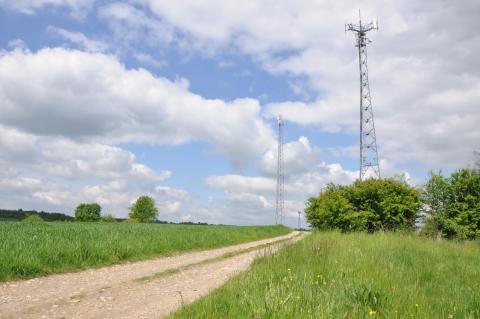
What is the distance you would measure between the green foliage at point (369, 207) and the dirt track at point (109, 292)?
16984 millimetres

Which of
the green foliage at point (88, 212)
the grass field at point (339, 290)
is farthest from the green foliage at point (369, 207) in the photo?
the green foliage at point (88, 212)

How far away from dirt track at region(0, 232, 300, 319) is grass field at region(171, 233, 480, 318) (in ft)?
3.21

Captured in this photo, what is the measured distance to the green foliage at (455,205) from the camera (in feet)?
93.0

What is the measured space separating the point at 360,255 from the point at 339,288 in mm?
4673

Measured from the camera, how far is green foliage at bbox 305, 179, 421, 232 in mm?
31109

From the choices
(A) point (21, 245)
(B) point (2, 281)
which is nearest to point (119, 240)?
(A) point (21, 245)

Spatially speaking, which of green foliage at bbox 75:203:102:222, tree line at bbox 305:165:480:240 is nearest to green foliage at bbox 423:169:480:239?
tree line at bbox 305:165:480:240

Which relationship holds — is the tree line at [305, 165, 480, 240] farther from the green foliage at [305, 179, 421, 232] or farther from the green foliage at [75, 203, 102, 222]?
the green foliage at [75, 203, 102, 222]

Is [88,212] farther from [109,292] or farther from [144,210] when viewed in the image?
[109,292]

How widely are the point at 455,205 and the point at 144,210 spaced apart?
251 feet

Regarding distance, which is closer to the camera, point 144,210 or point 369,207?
point 369,207

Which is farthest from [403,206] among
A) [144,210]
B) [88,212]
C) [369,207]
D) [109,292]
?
[88,212]

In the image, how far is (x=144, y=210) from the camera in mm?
97438

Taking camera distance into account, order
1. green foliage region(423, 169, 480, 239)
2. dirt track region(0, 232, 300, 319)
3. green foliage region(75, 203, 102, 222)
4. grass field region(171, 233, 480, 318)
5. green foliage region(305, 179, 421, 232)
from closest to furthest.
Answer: grass field region(171, 233, 480, 318), dirt track region(0, 232, 300, 319), green foliage region(423, 169, 480, 239), green foliage region(305, 179, 421, 232), green foliage region(75, 203, 102, 222)
